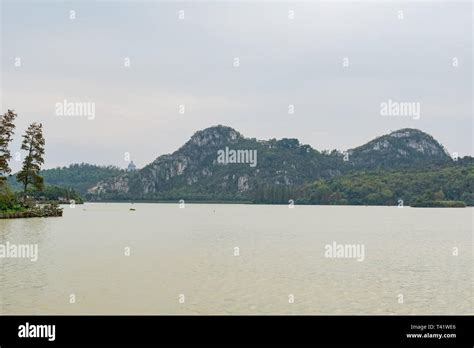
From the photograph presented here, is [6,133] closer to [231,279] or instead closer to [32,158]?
[32,158]

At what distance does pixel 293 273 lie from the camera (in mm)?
41406

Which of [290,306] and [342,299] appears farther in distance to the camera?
[342,299]

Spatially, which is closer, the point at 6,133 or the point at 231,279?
the point at 231,279

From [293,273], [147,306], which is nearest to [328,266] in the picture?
[293,273]

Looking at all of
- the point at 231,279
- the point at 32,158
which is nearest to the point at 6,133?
the point at 32,158

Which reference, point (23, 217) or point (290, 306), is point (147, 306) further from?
point (23, 217)

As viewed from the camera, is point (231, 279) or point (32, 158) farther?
point (32, 158)

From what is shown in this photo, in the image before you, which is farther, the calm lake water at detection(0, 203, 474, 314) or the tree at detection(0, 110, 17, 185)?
the tree at detection(0, 110, 17, 185)

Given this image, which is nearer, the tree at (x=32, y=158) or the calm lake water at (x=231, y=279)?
the calm lake water at (x=231, y=279)

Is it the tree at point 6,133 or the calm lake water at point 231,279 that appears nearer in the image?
the calm lake water at point 231,279

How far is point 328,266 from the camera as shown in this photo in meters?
45.7
